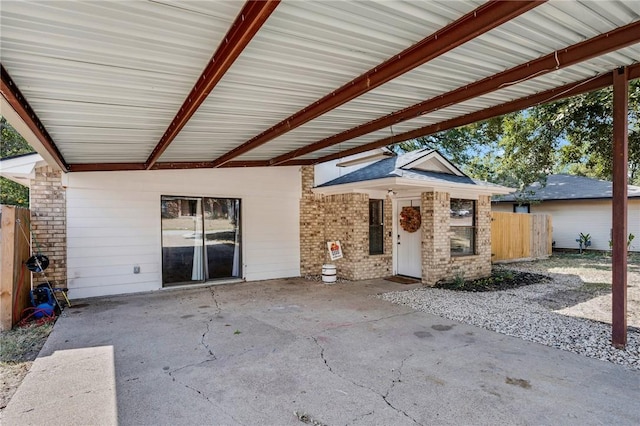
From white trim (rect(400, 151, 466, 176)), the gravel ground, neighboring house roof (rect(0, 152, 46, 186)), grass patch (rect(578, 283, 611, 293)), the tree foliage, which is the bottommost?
grass patch (rect(578, 283, 611, 293))

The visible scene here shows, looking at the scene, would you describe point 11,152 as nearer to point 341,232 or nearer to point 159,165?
point 159,165

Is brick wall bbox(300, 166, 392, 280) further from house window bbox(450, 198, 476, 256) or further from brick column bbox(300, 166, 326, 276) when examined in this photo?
house window bbox(450, 198, 476, 256)

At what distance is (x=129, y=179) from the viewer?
7586 millimetres

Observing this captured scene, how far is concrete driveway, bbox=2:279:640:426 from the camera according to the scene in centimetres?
296

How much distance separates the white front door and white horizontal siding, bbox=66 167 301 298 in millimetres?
3354

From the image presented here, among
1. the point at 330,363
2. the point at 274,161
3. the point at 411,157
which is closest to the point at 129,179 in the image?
the point at 274,161

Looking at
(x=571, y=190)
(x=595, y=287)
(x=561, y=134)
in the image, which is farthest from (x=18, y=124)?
(x=571, y=190)

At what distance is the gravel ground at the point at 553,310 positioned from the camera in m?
4.52

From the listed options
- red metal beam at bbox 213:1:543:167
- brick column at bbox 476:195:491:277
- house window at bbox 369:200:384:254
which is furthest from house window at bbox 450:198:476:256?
red metal beam at bbox 213:1:543:167

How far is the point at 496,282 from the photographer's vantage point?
8.72 meters

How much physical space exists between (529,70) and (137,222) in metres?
7.48

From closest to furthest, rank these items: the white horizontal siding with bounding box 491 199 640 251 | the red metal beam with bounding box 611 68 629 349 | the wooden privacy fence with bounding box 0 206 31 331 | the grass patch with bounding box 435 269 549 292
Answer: the red metal beam with bounding box 611 68 629 349
the wooden privacy fence with bounding box 0 206 31 331
the grass patch with bounding box 435 269 549 292
the white horizontal siding with bounding box 491 199 640 251

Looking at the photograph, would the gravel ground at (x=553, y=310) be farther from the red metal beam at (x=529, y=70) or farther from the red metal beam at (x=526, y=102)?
the red metal beam at (x=529, y=70)

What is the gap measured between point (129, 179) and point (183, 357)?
16.0ft
